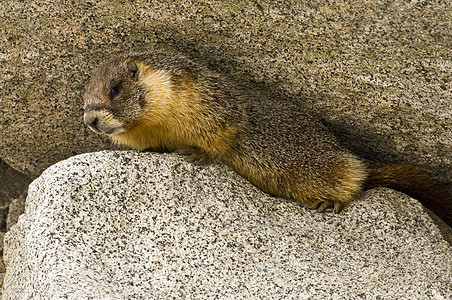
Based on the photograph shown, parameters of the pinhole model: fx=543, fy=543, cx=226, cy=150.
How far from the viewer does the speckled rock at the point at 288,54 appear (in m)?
2.91

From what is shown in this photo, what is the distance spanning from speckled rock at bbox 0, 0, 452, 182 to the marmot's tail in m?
0.10

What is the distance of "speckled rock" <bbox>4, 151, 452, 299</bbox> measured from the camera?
2.61 m

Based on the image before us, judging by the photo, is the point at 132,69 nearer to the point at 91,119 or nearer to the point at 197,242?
the point at 91,119

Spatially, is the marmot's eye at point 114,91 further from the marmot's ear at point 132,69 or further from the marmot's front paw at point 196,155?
the marmot's front paw at point 196,155

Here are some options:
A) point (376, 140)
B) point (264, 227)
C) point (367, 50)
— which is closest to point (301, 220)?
point (264, 227)

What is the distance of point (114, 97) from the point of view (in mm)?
3188

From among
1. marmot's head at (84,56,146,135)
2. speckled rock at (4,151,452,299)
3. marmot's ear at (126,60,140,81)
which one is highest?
marmot's ear at (126,60,140,81)

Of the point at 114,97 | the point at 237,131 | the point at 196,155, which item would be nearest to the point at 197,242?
the point at 196,155

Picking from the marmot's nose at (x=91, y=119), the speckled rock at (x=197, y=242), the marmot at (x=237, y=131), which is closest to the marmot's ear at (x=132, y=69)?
the marmot at (x=237, y=131)

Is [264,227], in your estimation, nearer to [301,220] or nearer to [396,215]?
[301,220]

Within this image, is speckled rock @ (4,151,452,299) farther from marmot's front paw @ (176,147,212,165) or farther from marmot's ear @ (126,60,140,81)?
marmot's ear @ (126,60,140,81)

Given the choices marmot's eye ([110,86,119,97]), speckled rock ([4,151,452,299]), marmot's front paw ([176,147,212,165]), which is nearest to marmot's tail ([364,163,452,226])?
speckled rock ([4,151,452,299])

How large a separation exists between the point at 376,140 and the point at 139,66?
1.61 meters

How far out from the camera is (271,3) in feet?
9.70
